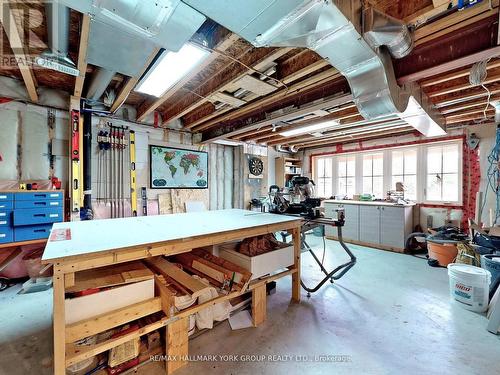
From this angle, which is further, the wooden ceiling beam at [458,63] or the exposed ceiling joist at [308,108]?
the exposed ceiling joist at [308,108]

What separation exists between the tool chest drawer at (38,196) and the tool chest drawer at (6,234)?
0.35 m

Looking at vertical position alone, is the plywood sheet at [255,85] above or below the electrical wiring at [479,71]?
above

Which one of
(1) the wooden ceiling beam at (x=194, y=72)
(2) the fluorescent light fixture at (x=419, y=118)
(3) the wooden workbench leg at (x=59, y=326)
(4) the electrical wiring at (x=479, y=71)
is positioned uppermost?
(1) the wooden ceiling beam at (x=194, y=72)

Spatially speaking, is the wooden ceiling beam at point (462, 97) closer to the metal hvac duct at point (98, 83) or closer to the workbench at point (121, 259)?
the workbench at point (121, 259)

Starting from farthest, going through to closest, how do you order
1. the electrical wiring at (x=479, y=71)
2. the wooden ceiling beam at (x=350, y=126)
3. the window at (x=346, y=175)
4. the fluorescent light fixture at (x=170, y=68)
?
the window at (x=346, y=175) → the wooden ceiling beam at (x=350, y=126) → the electrical wiring at (x=479, y=71) → the fluorescent light fixture at (x=170, y=68)

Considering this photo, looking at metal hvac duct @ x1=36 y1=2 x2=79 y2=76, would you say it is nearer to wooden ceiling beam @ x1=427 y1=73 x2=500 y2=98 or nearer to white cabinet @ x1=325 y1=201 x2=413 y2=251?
wooden ceiling beam @ x1=427 y1=73 x2=500 y2=98

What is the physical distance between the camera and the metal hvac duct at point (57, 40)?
1.60 m

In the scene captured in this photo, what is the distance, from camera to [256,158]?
18.8 feet

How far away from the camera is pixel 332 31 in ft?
4.56

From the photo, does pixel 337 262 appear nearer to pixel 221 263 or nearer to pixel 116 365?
pixel 221 263

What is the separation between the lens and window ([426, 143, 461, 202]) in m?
4.41

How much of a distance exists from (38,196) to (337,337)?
3.60 meters

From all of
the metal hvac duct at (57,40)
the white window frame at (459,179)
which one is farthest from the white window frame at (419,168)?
the metal hvac duct at (57,40)
